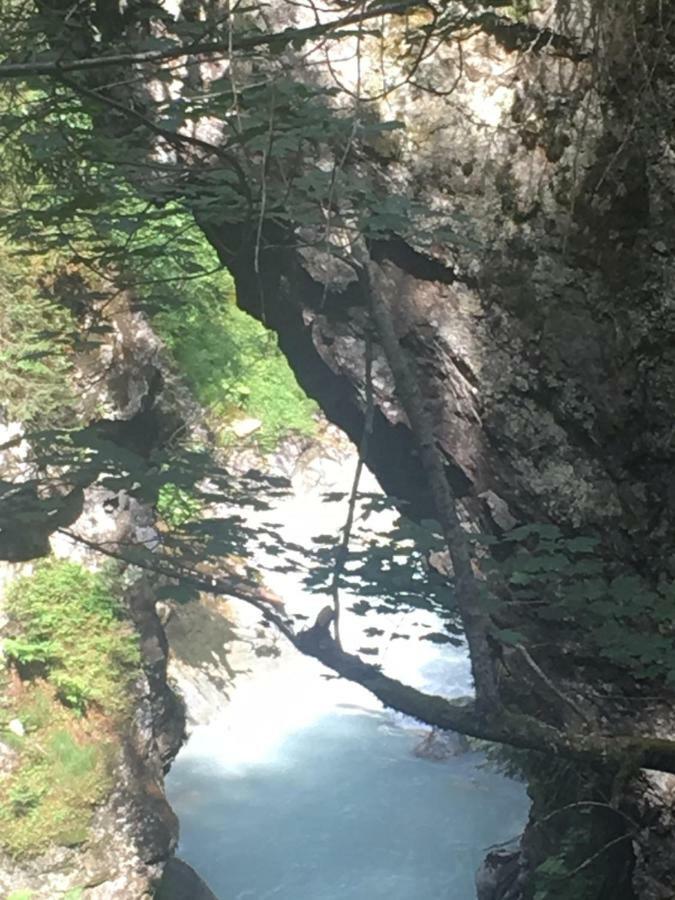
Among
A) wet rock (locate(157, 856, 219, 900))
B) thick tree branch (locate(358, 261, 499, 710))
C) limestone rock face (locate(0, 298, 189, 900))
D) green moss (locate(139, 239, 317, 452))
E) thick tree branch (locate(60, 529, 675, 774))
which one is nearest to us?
thick tree branch (locate(60, 529, 675, 774))

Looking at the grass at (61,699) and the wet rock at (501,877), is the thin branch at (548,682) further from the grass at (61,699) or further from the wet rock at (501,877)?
the grass at (61,699)

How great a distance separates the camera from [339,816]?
27.9 feet

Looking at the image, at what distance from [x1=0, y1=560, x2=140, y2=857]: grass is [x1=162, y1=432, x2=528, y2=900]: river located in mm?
1822

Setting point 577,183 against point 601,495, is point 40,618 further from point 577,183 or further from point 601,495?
point 577,183

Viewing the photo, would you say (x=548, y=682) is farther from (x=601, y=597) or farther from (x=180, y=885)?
(x=180, y=885)

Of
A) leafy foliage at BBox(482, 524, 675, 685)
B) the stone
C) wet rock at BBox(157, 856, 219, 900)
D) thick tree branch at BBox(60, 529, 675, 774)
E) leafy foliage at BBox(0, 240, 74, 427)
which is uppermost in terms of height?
the stone

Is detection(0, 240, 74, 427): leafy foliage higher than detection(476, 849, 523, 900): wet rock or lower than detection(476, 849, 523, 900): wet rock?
higher

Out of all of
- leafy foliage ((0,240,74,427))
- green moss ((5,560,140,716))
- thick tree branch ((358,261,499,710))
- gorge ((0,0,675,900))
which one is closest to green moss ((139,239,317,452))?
leafy foliage ((0,240,74,427))

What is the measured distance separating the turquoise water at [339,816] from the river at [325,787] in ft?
0.04

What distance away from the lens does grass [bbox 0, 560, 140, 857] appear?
16.7 ft

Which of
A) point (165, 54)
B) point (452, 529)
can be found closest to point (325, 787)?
point (452, 529)

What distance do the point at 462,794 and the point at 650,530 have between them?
22.0ft

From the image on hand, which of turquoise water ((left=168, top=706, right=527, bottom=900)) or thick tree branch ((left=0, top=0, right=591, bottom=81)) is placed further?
turquoise water ((left=168, top=706, right=527, bottom=900))

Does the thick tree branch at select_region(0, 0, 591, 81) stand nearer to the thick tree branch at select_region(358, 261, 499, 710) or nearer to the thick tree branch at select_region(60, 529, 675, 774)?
the thick tree branch at select_region(358, 261, 499, 710)
